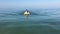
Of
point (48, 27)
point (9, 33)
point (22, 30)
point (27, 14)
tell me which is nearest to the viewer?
point (9, 33)

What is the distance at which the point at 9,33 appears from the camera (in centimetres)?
1027

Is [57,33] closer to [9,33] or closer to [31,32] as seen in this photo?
[31,32]

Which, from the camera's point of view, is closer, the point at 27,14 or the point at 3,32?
the point at 3,32

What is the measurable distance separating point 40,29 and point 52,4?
1307 centimetres

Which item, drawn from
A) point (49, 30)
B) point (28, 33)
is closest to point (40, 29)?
point (49, 30)

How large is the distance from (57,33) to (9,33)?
133 inches

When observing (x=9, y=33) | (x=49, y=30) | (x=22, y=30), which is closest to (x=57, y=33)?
(x=49, y=30)

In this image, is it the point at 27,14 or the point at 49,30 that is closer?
the point at 49,30

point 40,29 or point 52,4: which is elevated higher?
point 52,4

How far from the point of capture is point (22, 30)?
35.9 feet

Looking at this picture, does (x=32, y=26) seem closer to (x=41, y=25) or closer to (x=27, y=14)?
(x=41, y=25)

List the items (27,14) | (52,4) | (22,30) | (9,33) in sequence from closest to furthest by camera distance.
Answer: (9,33) → (22,30) → (27,14) → (52,4)

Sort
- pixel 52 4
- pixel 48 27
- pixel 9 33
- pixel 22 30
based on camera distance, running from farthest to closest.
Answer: pixel 52 4 < pixel 48 27 < pixel 22 30 < pixel 9 33

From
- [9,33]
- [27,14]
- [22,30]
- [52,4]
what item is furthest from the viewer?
[52,4]
